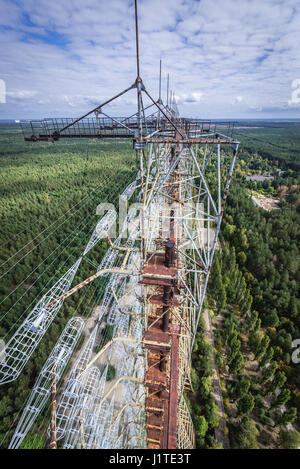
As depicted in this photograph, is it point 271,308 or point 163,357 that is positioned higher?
point 163,357

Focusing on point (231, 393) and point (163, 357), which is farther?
point (231, 393)

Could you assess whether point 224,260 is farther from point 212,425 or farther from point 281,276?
point 212,425

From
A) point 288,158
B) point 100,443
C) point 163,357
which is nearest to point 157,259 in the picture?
point 163,357

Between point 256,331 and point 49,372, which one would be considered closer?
point 49,372

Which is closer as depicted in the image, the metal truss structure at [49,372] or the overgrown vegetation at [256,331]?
the metal truss structure at [49,372]

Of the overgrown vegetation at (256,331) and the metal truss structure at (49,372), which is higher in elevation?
the metal truss structure at (49,372)

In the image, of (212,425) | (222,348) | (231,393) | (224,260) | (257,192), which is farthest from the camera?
(257,192)

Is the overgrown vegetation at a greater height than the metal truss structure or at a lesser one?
lesser

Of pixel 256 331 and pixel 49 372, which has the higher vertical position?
pixel 49 372

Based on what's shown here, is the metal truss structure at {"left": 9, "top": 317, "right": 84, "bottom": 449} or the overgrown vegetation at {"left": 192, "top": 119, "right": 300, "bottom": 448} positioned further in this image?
the overgrown vegetation at {"left": 192, "top": 119, "right": 300, "bottom": 448}
